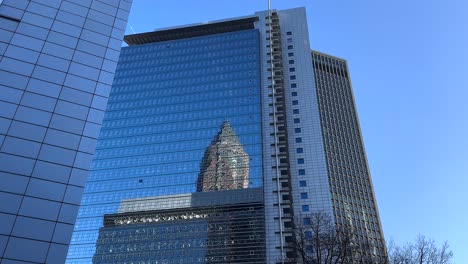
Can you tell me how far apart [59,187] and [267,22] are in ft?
365

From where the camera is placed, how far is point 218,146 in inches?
4087

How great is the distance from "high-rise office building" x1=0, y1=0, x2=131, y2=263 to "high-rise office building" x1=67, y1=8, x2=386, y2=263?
177ft

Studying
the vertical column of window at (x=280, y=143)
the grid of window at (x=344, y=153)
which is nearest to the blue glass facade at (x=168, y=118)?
the vertical column of window at (x=280, y=143)

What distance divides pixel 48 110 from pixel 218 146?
74249mm

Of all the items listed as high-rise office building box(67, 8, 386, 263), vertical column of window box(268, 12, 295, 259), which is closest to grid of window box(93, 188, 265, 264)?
high-rise office building box(67, 8, 386, 263)

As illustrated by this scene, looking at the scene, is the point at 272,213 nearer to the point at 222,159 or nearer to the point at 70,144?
the point at 222,159

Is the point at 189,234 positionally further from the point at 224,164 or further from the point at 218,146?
the point at 218,146

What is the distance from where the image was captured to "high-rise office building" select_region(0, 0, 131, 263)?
84.6ft

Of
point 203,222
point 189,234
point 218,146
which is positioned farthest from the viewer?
point 218,146

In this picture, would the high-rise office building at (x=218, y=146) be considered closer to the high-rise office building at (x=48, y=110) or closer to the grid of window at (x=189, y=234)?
the grid of window at (x=189, y=234)

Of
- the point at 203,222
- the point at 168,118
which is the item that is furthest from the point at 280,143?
the point at 168,118

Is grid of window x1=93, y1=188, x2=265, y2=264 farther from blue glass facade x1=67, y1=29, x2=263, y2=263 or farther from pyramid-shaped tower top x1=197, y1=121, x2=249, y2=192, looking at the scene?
blue glass facade x1=67, y1=29, x2=263, y2=263

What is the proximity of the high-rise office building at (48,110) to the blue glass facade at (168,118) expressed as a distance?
6636cm

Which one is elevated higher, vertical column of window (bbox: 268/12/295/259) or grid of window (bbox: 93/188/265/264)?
vertical column of window (bbox: 268/12/295/259)
